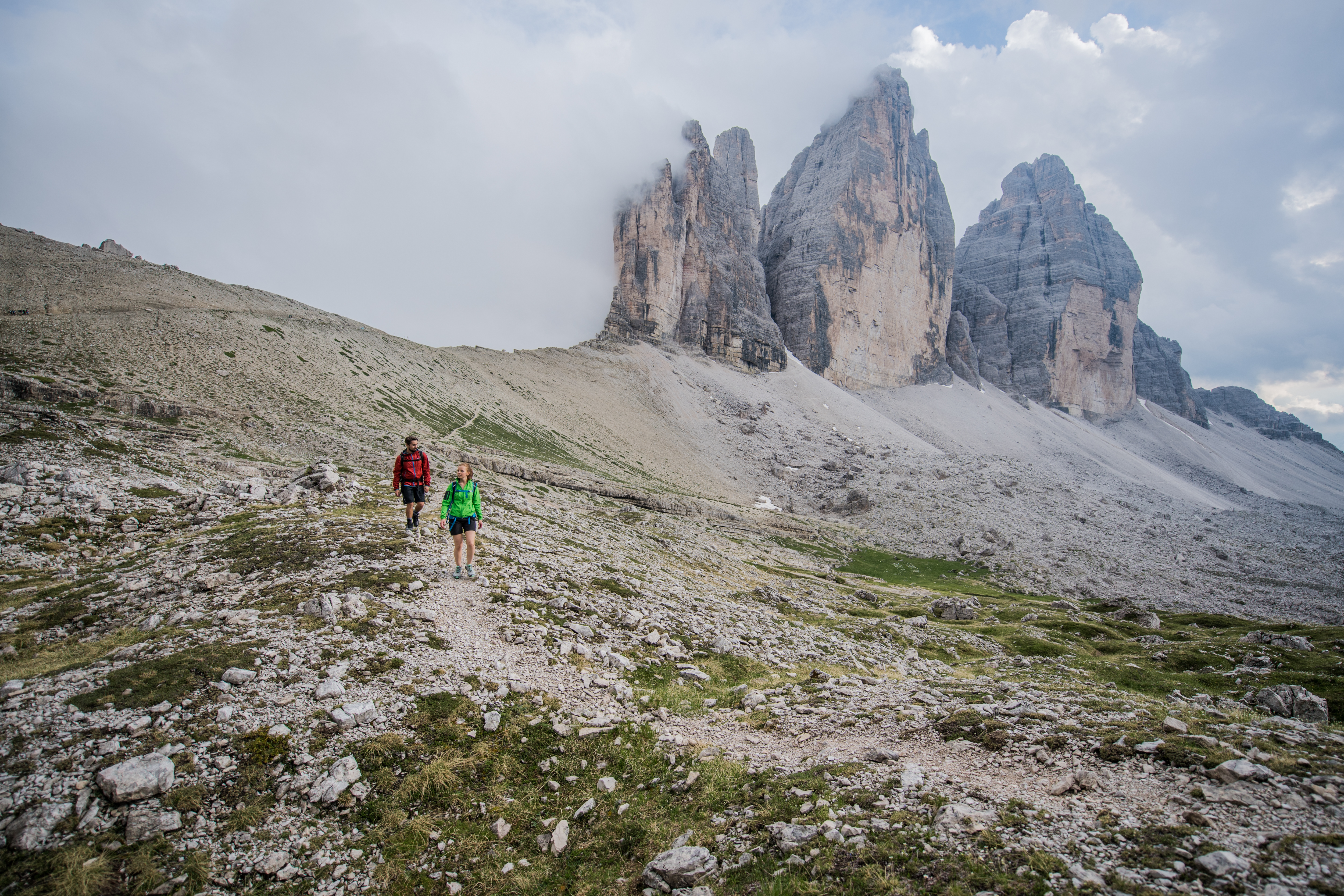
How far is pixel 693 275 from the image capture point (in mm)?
126062

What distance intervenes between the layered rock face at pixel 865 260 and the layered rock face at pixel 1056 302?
80.0ft

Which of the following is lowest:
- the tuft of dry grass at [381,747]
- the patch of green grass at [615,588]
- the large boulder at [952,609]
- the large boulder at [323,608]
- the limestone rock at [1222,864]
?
the large boulder at [952,609]

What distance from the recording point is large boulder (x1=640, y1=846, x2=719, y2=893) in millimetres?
6516

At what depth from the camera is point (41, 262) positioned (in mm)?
53281

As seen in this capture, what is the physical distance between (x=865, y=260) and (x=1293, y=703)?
145 metres

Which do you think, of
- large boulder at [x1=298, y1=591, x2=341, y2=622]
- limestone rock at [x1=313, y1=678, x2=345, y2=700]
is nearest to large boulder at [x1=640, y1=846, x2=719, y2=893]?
limestone rock at [x1=313, y1=678, x2=345, y2=700]

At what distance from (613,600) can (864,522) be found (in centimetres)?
6021

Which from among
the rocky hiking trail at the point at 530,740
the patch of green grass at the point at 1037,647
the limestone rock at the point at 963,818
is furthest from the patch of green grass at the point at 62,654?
the patch of green grass at the point at 1037,647

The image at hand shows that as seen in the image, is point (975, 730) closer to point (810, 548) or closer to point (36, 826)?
point (36, 826)

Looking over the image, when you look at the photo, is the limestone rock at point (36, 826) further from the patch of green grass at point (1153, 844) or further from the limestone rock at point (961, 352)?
the limestone rock at point (961, 352)

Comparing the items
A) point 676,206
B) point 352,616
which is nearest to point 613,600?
point 352,616

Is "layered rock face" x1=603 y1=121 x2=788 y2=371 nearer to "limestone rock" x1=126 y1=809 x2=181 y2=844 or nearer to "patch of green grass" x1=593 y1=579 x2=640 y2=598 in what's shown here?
"patch of green grass" x1=593 y1=579 x2=640 y2=598

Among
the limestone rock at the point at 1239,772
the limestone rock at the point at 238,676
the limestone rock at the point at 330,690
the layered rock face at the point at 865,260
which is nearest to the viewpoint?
the limestone rock at the point at 1239,772

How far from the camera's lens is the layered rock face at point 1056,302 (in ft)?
545
